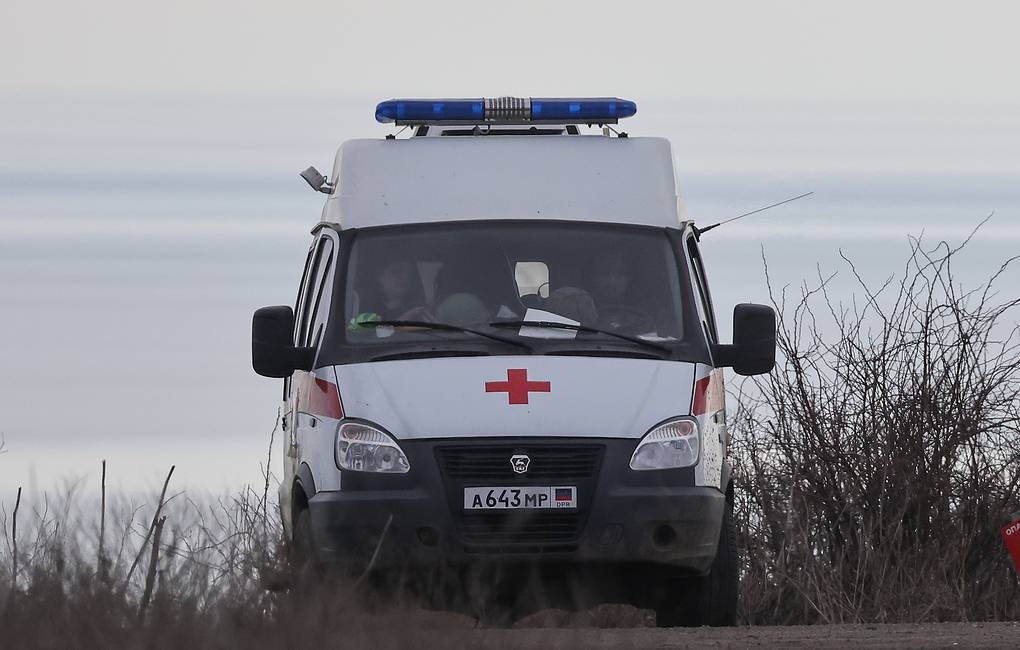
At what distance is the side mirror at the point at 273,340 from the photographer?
31.1 feet

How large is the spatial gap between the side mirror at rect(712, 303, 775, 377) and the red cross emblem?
1206mm

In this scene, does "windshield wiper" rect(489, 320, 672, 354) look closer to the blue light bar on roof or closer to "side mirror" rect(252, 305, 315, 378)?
"side mirror" rect(252, 305, 315, 378)

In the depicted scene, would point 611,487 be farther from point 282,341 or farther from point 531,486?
point 282,341

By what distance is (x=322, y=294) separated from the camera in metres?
10.1

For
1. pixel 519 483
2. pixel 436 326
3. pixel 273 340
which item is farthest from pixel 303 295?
pixel 519 483

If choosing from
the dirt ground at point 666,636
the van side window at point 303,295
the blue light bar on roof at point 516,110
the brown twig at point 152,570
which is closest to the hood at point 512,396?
the dirt ground at point 666,636

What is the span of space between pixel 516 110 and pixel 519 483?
3.30 m

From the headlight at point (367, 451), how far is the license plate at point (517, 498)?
1.18 ft

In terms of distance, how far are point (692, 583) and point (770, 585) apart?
2.91 meters

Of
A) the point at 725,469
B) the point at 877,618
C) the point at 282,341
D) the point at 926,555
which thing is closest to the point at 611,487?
the point at 725,469

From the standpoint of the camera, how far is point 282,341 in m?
9.53

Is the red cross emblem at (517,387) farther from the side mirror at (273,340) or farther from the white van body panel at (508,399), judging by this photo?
the side mirror at (273,340)

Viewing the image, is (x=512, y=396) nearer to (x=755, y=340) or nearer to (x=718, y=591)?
(x=755, y=340)

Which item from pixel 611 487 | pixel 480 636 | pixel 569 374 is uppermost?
pixel 569 374
